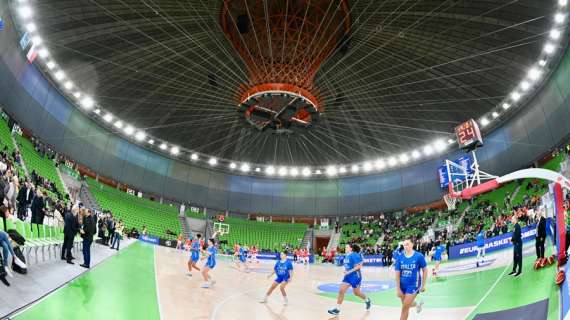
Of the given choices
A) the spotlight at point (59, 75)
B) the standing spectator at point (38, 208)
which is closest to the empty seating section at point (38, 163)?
the spotlight at point (59, 75)

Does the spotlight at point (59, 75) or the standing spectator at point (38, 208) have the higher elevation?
the spotlight at point (59, 75)

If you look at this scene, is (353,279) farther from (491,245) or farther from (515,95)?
(515,95)

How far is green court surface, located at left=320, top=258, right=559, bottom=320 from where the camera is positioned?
32.9ft

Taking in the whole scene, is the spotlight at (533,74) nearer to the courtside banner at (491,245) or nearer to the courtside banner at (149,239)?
the courtside banner at (491,245)

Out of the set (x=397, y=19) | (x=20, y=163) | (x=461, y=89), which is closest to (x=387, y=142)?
(x=461, y=89)

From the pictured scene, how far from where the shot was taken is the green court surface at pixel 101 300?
7406 millimetres

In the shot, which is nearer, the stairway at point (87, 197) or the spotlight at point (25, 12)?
the spotlight at point (25, 12)

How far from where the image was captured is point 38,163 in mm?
37531

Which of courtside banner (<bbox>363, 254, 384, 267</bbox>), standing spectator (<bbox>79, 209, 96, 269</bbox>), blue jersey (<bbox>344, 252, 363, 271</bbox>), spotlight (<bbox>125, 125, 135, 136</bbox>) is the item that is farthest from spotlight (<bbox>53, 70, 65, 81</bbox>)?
blue jersey (<bbox>344, 252, 363, 271</bbox>)

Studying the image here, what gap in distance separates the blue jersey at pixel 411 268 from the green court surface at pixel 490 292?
2424mm

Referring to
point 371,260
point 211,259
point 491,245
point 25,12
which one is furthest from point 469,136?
point 25,12

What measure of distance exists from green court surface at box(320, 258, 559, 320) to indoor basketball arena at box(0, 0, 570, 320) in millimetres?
107

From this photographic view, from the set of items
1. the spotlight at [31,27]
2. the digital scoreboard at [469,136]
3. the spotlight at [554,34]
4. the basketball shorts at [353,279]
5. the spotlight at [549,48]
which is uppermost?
the spotlight at [31,27]

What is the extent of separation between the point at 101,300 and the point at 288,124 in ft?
79.3
